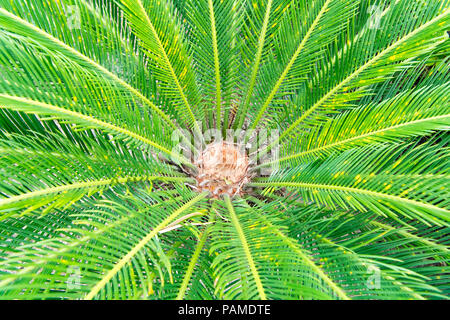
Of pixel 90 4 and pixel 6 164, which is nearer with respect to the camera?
pixel 6 164

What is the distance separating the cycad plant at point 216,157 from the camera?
0.78 m

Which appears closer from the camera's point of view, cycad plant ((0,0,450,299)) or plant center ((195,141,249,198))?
cycad plant ((0,0,450,299))

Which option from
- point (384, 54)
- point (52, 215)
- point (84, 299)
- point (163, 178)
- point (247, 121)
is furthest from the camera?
point (247, 121)

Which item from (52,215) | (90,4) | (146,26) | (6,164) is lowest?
(52,215)

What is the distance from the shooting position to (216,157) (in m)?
1.50

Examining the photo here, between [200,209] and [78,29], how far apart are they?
2.75 feet

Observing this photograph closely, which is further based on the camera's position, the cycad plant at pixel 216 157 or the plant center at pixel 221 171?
the plant center at pixel 221 171

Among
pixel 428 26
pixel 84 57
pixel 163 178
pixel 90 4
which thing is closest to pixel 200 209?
pixel 163 178

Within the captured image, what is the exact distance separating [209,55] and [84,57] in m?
0.54

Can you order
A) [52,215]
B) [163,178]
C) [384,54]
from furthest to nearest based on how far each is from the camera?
[163,178], [384,54], [52,215]

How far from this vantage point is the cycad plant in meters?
0.78

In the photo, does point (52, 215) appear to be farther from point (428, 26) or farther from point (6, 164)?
point (428, 26)

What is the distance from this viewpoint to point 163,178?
1212mm
